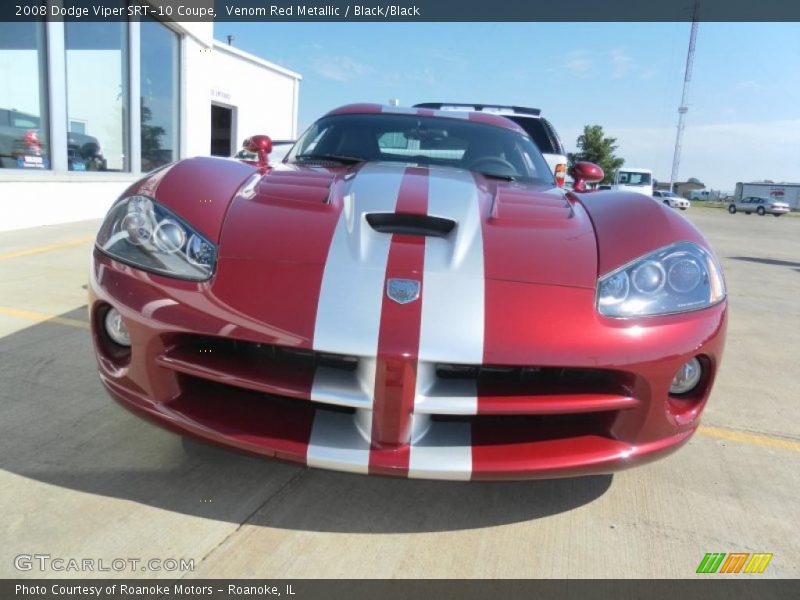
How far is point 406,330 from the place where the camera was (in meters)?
1.50

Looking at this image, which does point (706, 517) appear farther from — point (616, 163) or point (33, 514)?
point (616, 163)

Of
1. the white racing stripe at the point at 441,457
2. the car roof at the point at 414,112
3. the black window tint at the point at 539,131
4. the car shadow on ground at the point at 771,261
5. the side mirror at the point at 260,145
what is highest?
the black window tint at the point at 539,131

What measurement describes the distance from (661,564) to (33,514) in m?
1.78

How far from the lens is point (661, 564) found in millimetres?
1635

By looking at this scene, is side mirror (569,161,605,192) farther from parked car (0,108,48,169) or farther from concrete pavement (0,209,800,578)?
parked car (0,108,48,169)

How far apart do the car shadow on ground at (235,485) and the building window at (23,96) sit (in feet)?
19.5

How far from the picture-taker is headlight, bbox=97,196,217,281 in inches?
66.7

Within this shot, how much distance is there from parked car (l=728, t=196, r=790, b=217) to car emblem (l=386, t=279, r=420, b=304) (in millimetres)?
47573

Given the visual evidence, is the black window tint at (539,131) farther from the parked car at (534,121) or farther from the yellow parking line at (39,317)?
the yellow parking line at (39,317)

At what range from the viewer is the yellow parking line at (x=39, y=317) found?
11.0 ft

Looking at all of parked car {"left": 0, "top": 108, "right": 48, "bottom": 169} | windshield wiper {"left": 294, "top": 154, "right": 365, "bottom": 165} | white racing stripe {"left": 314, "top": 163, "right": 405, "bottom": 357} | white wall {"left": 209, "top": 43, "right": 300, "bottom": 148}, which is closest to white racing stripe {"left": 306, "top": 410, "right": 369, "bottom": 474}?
white racing stripe {"left": 314, "top": 163, "right": 405, "bottom": 357}

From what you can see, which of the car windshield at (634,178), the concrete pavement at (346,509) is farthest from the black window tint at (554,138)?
the car windshield at (634,178)

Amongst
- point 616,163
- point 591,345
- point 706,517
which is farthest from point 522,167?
point 616,163

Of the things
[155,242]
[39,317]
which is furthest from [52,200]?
[155,242]
